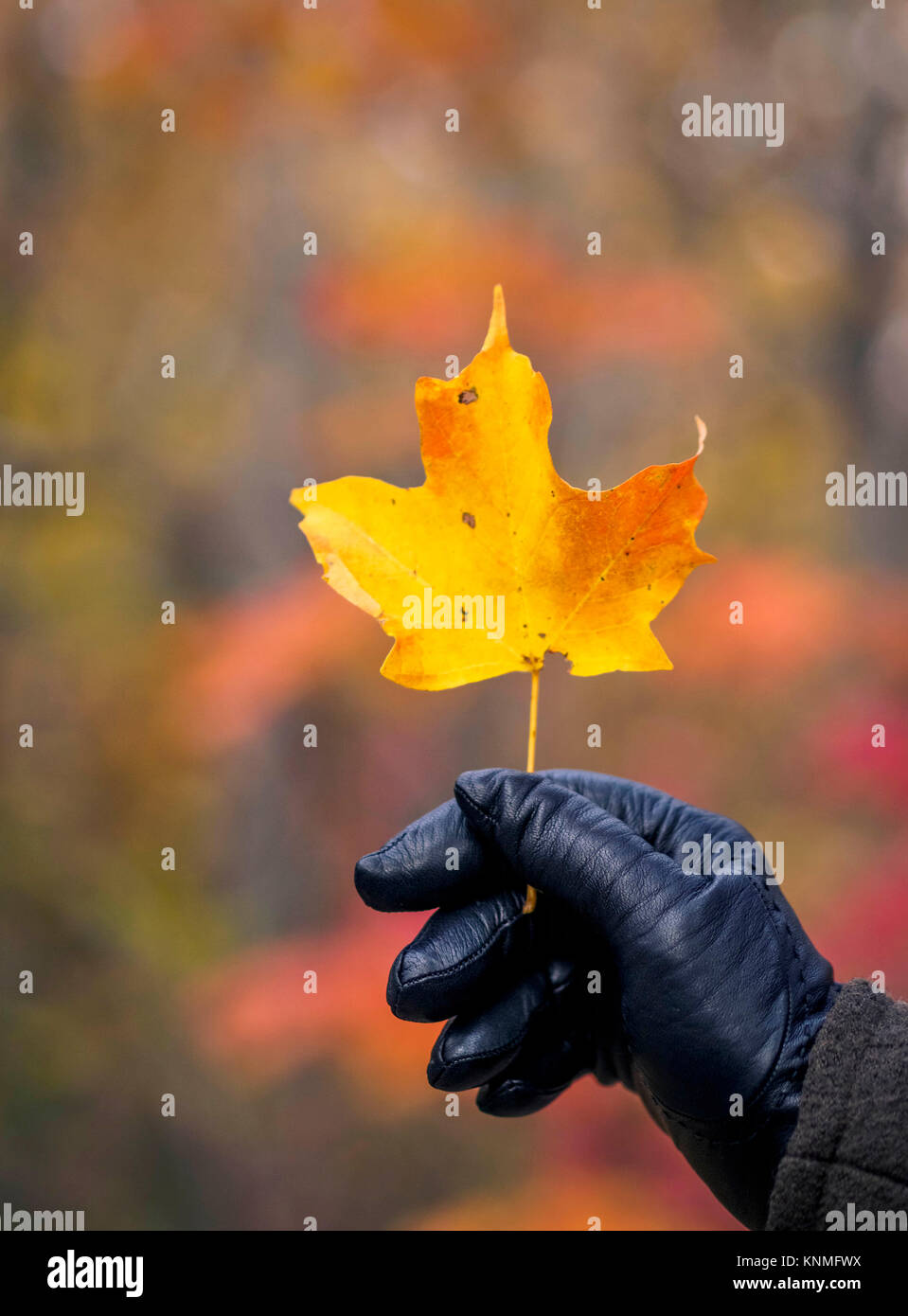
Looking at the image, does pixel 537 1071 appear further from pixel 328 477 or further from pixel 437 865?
pixel 328 477

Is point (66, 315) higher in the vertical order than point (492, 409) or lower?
higher

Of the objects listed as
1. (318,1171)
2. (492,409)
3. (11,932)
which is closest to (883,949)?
(318,1171)

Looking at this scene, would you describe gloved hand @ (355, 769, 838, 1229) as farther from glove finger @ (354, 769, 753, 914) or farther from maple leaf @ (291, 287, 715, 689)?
maple leaf @ (291, 287, 715, 689)

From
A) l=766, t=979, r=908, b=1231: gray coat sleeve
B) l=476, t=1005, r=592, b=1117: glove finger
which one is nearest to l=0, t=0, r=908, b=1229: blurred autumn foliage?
l=476, t=1005, r=592, b=1117: glove finger

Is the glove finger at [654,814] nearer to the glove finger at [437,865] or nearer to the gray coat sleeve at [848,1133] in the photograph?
the glove finger at [437,865]

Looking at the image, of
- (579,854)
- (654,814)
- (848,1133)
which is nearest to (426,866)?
(579,854)

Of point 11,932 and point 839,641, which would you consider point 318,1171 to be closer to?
point 11,932
